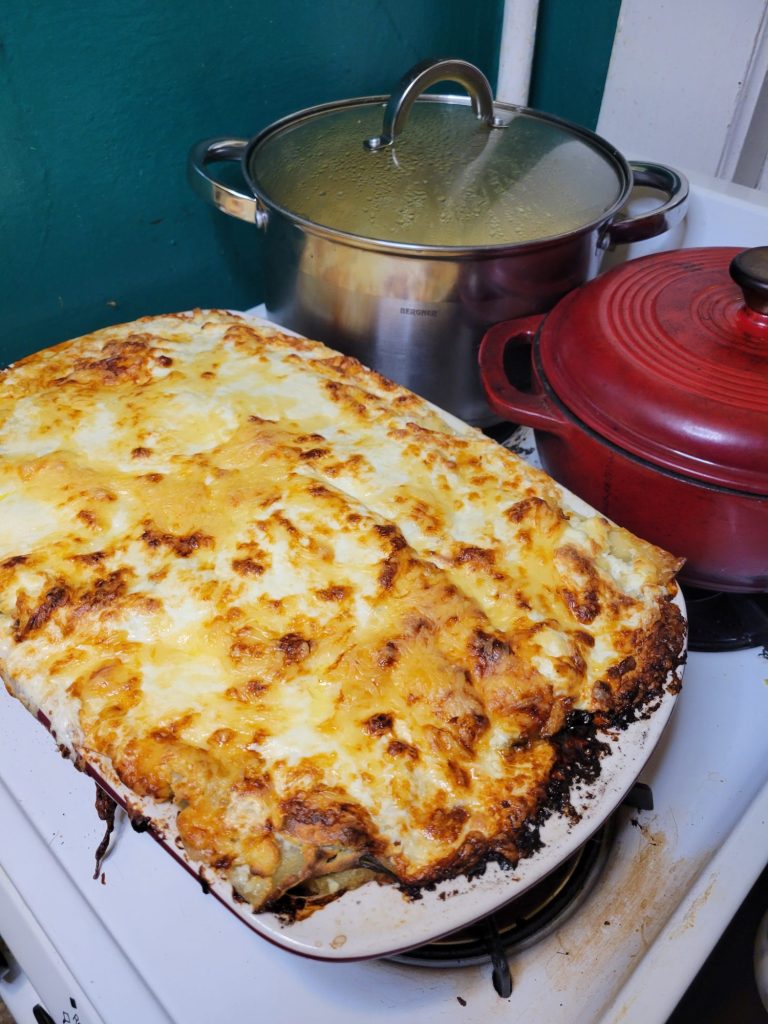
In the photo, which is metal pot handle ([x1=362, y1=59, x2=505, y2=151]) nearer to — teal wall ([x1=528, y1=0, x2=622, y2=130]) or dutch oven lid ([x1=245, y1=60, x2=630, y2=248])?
dutch oven lid ([x1=245, y1=60, x2=630, y2=248])

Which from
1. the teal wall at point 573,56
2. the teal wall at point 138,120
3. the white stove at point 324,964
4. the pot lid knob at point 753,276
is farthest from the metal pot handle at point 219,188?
the teal wall at point 573,56

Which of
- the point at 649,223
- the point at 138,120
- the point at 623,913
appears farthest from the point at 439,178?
the point at 623,913

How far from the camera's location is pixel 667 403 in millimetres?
857

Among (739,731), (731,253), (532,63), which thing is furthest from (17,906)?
(532,63)

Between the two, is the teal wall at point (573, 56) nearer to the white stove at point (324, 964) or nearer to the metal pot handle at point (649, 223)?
the metal pot handle at point (649, 223)

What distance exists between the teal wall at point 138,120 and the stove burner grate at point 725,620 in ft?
3.32

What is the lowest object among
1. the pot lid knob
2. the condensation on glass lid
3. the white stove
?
the white stove

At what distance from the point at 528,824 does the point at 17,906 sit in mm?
515

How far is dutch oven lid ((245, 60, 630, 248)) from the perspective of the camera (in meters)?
1.10

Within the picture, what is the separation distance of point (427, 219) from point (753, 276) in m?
0.45

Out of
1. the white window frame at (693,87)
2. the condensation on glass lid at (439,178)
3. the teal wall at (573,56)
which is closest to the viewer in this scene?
the condensation on glass lid at (439,178)

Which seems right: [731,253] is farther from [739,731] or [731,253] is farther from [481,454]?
[739,731]

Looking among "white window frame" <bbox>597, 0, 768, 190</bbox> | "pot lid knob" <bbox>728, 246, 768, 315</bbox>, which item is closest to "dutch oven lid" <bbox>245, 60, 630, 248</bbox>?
"pot lid knob" <bbox>728, 246, 768, 315</bbox>

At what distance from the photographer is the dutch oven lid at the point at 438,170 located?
110cm
